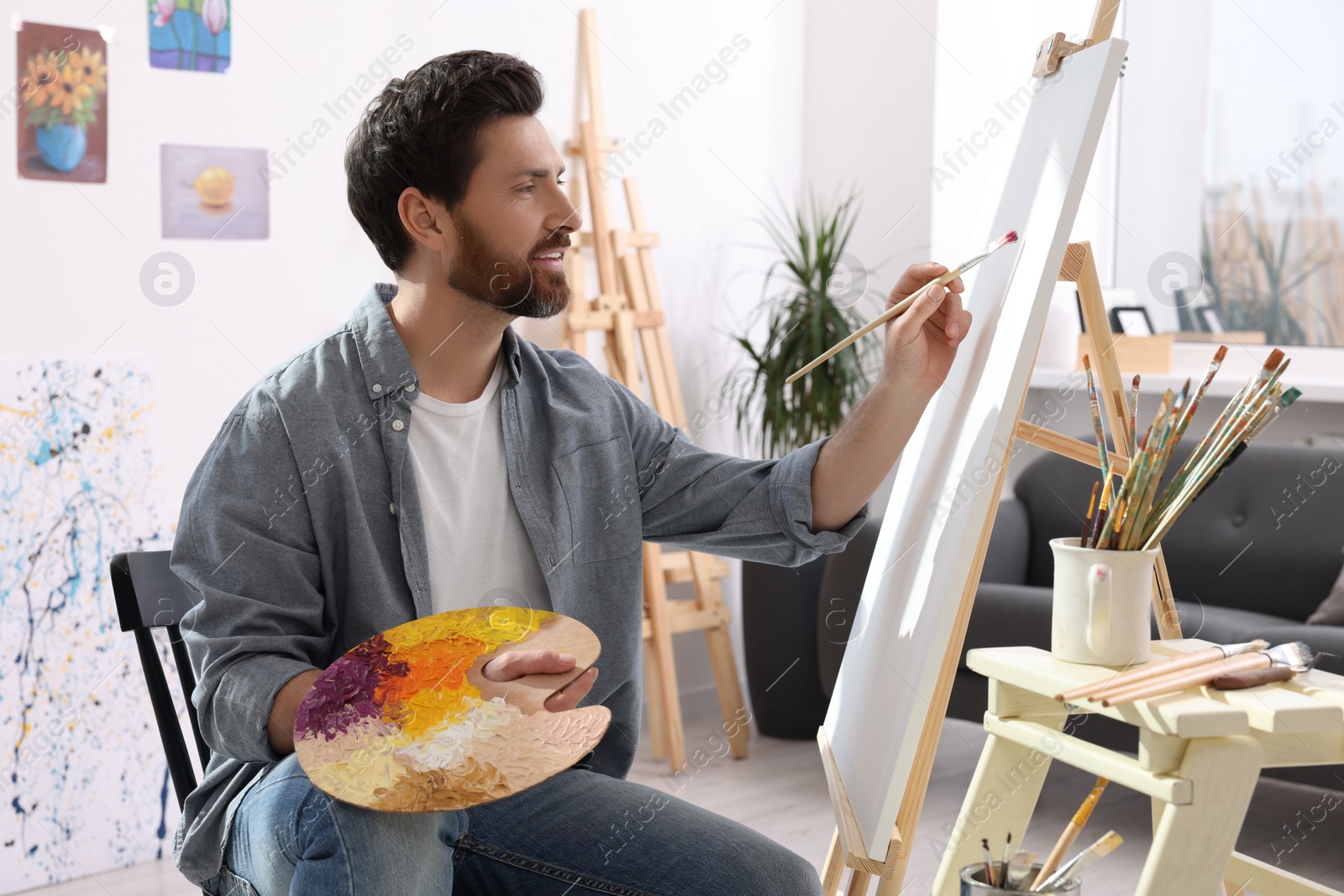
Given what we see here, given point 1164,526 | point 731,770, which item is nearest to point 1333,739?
point 1164,526

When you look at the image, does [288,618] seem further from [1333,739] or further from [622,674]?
[1333,739]

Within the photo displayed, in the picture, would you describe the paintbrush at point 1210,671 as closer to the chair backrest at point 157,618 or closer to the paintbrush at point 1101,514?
the paintbrush at point 1101,514

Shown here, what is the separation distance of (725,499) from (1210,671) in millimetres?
598

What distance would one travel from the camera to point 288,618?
129 centimetres

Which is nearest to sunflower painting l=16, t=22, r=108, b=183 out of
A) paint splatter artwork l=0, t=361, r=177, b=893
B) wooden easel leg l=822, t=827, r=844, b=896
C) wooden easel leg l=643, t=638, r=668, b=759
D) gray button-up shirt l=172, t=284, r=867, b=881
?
paint splatter artwork l=0, t=361, r=177, b=893

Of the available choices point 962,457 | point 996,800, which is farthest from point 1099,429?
point 996,800

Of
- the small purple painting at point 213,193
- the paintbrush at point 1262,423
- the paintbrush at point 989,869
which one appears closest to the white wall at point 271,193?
the small purple painting at point 213,193

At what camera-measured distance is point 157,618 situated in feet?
4.56

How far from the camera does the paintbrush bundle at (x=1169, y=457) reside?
1.17 m

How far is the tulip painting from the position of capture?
2.41 meters

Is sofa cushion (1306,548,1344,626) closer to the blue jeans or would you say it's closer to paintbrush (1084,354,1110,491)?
paintbrush (1084,354,1110,491)

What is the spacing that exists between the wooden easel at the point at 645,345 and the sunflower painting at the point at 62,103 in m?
1.09

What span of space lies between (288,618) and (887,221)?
2667 mm

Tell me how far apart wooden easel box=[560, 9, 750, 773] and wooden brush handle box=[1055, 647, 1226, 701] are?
194cm
